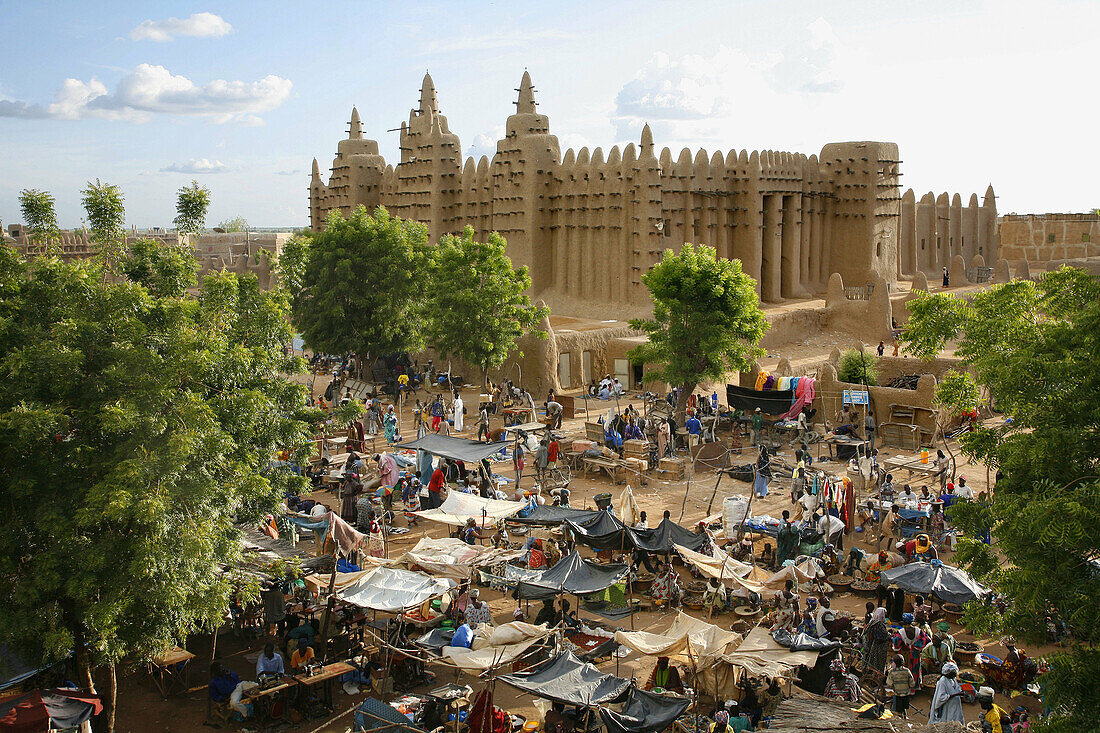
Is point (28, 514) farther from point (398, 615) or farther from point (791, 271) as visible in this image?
point (791, 271)

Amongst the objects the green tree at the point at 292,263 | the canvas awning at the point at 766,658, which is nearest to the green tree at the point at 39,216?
the canvas awning at the point at 766,658

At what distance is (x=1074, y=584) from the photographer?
10.0 meters

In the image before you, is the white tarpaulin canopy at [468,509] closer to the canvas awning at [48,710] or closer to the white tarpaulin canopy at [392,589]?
the white tarpaulin canopy at [392,589]

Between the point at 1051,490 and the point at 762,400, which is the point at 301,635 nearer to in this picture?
the point at 1051,490

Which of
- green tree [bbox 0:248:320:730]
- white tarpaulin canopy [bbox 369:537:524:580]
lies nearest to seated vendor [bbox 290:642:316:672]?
green tree [bbox 0:248:320:730]

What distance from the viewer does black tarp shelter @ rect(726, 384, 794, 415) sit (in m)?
29.2

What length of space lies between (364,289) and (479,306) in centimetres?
509

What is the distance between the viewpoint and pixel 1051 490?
10352 mm

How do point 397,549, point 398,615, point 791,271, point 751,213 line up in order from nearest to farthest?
point 398,615, point 397,549, point 751,213, point 791,271

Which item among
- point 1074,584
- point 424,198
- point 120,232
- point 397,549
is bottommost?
point 397,549

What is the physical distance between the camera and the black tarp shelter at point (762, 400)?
95.8 ft

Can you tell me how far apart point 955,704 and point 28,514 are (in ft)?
41.3

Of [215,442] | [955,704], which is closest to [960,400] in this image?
[955,704]

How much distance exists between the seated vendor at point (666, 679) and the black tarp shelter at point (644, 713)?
1.73 meters
